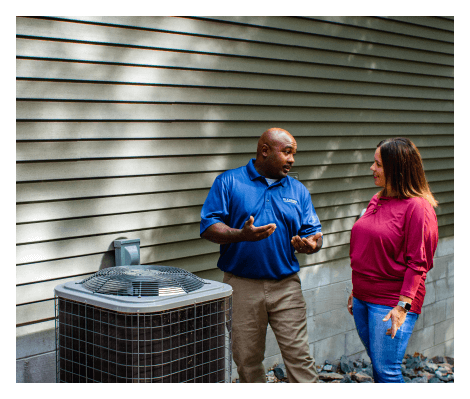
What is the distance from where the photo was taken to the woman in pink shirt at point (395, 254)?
315cm

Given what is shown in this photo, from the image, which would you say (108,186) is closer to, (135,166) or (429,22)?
(135,166)

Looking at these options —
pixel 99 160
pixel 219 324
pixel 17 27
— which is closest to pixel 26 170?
pixel 99 160

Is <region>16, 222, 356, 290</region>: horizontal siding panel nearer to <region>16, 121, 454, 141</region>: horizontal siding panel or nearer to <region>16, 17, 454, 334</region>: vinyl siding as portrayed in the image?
<region>16, 17, 454, 334</region>: vinyl siding

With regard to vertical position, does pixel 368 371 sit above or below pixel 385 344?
below

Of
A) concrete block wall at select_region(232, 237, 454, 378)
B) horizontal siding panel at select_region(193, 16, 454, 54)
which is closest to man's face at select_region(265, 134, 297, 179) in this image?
horizontal siding panel at select_region(193, 16, 454, 54)

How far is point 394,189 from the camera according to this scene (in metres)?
3.33

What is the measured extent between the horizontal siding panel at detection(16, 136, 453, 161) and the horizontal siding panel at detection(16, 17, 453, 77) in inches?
28.4

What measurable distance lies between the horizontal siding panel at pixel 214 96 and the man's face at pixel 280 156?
102 centimetres

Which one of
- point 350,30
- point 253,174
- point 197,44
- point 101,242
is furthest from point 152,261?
point 350,30

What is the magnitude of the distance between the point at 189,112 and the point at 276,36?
1251 mm

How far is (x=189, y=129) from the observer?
4230 millimetres

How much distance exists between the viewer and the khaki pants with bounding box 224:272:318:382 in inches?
141

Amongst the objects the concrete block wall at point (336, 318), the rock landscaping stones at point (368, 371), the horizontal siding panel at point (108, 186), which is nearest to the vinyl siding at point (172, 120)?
the horizontal siding panel at point (108, 186)

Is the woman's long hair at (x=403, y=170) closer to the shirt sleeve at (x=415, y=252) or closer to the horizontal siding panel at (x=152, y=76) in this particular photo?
the shirt sleeve at (x=415, y=252)
